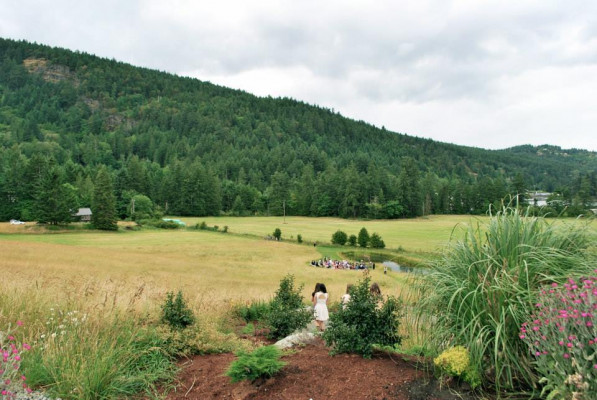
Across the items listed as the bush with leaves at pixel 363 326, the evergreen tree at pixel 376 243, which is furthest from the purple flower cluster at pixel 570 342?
the evergreen tree at pixel 376 243

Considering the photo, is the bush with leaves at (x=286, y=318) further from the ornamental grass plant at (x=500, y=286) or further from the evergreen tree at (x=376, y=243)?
the evergreen tree at (x=376, y=243)

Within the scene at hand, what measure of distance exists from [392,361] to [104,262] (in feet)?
98.3

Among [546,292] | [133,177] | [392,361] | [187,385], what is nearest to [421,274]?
[392,361]

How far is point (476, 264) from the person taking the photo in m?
4.68

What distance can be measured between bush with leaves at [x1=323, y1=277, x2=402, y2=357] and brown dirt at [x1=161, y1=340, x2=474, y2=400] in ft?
0.59

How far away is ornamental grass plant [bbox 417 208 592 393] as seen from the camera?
409cm

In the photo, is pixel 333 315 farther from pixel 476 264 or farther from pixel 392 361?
pixel 476 264

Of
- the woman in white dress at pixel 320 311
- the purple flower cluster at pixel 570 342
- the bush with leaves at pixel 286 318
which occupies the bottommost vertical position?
the woman in white dress at pixel 320 311

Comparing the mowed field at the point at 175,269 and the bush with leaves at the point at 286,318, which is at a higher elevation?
the bush with leaves at the point at 286,318

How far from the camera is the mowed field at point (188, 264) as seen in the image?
444 inches

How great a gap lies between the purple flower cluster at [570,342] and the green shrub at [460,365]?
683 millimetres

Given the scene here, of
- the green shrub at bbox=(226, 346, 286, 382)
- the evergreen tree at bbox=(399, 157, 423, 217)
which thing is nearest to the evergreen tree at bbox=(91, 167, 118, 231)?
the green shrub at bbox=(226, 346, 286, 382)

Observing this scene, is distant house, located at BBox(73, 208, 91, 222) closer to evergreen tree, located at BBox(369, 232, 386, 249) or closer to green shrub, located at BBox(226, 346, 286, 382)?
evergreen tree, located at BBox(369, 232, 386, 249)

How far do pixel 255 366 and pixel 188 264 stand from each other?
33.6 metres
